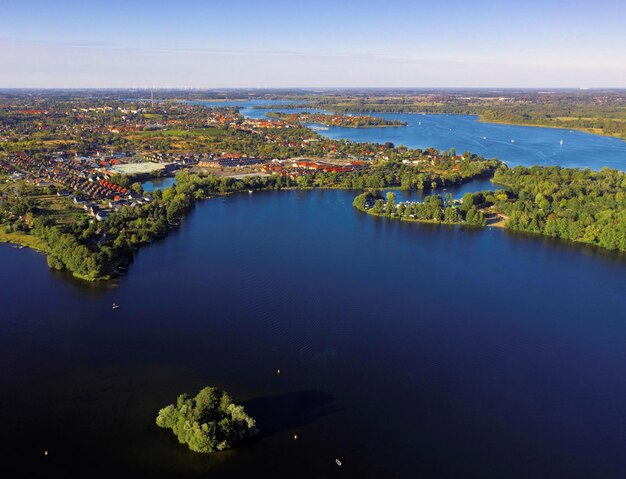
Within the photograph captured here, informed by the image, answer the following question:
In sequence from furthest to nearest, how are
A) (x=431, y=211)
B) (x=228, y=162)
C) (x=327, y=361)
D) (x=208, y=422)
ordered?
(x=228, y=162)
(x=431, y=211)
(x=327, y=361)
(x=208, y=422)

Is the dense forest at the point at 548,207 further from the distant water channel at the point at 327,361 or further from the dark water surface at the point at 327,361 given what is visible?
the dark water surface at the point at 327,361

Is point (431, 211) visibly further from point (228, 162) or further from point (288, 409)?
point (228, 162)

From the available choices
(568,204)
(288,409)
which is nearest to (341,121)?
(568,204)

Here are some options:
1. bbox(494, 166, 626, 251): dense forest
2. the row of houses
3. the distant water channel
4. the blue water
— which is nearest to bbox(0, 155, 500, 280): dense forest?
the distant water channel

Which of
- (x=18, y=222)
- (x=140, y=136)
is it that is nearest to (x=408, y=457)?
(x=18, y=222)

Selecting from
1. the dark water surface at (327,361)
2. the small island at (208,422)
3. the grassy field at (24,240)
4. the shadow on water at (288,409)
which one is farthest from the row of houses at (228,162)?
the small island at (208,422)

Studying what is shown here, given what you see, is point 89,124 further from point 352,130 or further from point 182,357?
point 182,357

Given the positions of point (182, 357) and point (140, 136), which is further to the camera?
point (140, 136)
